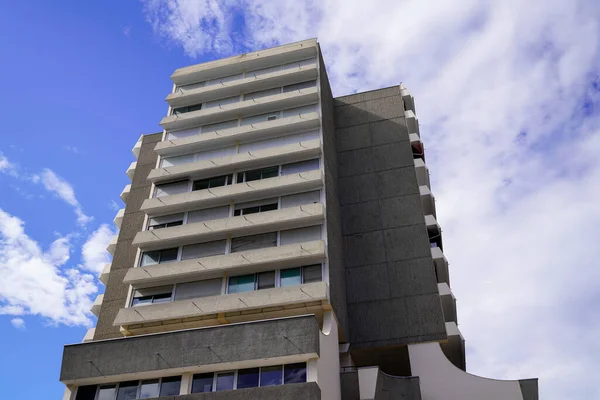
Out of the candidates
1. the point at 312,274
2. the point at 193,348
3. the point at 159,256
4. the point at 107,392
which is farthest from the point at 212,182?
the point at 107,392

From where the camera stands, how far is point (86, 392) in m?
27.9

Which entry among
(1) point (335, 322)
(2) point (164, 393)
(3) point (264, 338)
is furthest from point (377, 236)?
(2) point (164, 393)

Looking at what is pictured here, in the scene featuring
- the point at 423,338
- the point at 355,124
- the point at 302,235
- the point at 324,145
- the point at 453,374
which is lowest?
the point at 453,374

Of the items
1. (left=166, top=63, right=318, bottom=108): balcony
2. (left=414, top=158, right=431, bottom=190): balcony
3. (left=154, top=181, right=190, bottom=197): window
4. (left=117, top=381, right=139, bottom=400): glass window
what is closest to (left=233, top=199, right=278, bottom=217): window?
(left=154, top=181, right=190, bottom=197): window

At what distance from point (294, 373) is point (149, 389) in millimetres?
7395

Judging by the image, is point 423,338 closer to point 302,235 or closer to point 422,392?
point 422,392

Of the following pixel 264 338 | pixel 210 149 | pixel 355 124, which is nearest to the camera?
pixel 264 338

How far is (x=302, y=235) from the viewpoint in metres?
33.7

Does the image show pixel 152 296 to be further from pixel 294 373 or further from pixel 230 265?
pixel 294 373

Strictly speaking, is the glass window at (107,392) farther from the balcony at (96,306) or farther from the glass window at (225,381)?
the balcony at (96,306)

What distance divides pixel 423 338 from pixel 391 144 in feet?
50.3

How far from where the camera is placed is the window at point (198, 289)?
32.9 m

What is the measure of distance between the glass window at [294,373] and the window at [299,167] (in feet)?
48.1

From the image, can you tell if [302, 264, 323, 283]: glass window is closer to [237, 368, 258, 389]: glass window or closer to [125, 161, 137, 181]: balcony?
[237, 368, 258, 389]: glass window
